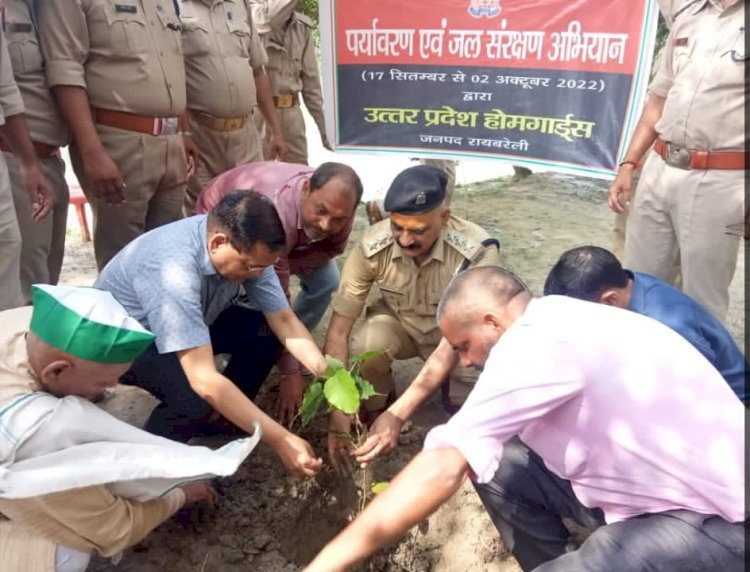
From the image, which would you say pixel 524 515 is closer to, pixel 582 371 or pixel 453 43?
pixel 582 371

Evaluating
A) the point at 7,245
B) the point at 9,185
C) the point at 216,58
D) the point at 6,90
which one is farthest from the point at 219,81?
the point at 7,245

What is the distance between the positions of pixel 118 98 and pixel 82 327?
78.6 inches

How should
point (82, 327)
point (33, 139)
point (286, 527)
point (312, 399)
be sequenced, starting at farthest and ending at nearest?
point (33, 139), point (286, 527), point (312, 399), point (82, 327)

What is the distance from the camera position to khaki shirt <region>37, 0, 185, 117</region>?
2.90m

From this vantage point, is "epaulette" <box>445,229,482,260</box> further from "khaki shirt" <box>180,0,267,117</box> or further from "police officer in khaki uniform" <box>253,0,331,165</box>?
"police officer in khaki uniform" <box>253,0,331,165</box>

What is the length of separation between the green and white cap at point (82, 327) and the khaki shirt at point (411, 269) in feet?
4.38

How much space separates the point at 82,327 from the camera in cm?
155

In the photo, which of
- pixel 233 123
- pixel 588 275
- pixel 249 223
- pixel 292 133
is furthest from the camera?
pixel 292 133

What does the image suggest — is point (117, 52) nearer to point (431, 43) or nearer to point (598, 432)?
point (431, 43)

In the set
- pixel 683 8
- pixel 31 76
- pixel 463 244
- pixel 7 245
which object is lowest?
pixel 463 244

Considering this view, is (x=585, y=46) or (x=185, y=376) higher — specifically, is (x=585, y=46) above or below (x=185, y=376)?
above

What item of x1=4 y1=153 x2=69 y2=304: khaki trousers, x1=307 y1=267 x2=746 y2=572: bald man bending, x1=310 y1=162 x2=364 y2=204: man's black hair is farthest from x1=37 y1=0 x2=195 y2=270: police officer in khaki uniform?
x1=307 y1=267 x2=746 y2=572: bald man bending

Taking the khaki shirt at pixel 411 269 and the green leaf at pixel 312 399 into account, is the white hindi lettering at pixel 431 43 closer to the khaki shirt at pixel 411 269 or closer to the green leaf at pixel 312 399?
the khaki shirt at pixel 411 269

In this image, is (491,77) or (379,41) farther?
(379,41)
